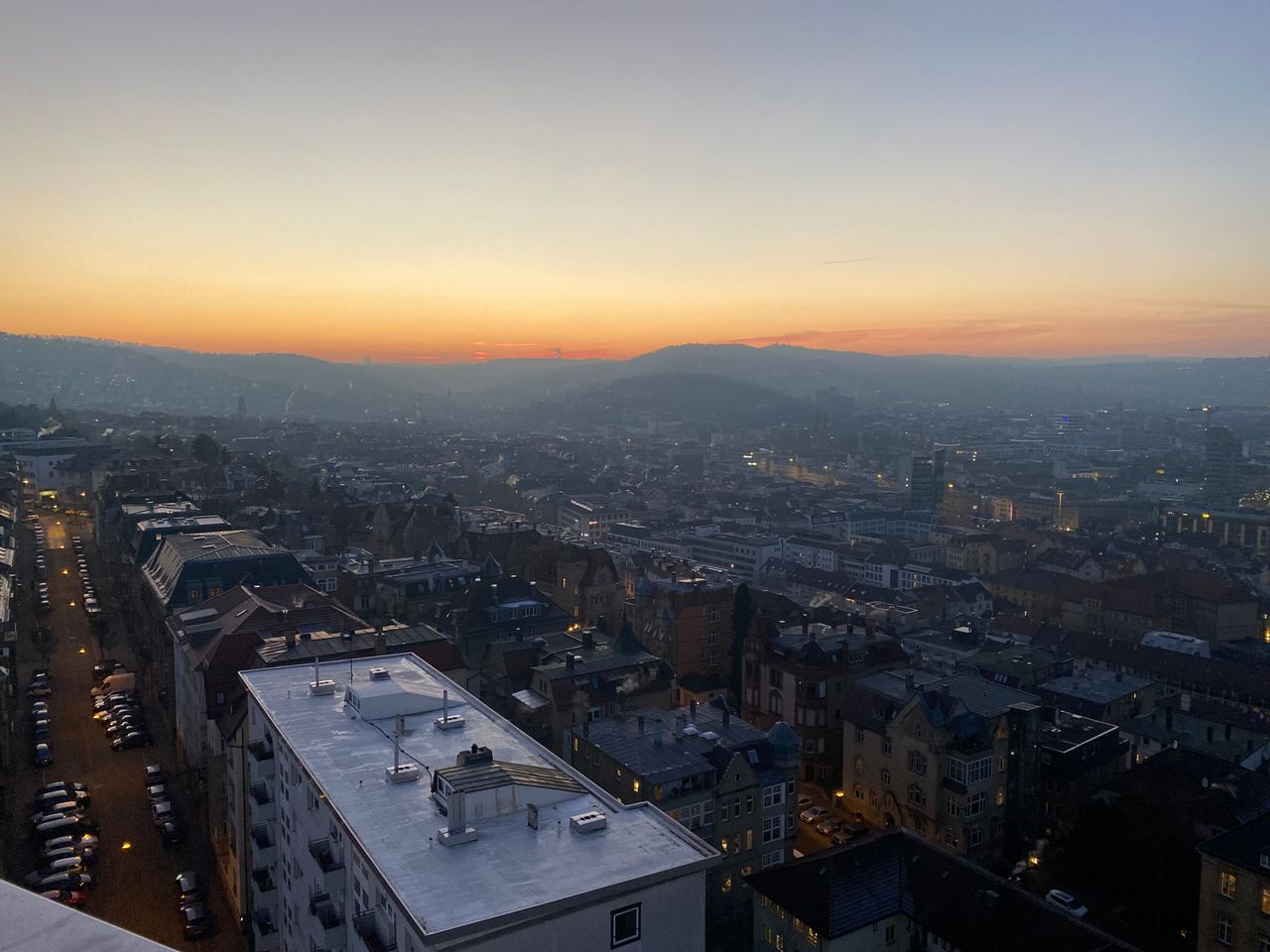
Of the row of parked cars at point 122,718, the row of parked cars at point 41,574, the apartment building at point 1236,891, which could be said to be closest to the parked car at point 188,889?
the row of parked cars at point 122,718

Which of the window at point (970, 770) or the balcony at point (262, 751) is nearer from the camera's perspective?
the balcony at point (262, 751)

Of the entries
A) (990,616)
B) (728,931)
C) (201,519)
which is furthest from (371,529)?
(728,931)

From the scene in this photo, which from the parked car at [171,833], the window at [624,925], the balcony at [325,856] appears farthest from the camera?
the parked car at [171,833]

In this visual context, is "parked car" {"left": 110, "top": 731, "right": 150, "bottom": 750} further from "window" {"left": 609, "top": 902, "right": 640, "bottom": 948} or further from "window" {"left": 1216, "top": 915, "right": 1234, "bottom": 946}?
"window" {"left": 1216, "top": 915, "right": 1234, "bottom": 946}

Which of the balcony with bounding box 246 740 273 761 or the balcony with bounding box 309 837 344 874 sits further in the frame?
the balcony with bounding box 246 740 273 761

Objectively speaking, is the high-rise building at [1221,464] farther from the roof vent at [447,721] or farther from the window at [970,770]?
the roof vent at [447,721]

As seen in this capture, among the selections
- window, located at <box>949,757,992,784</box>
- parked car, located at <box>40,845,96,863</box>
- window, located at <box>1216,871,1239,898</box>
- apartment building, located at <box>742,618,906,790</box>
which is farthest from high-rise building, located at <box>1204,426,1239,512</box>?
parked car, located at <box>40,845,96,863</box>

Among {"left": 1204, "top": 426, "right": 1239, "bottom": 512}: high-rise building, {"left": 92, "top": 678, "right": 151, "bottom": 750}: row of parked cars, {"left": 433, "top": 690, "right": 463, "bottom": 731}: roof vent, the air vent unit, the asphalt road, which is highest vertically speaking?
the air vent unit
